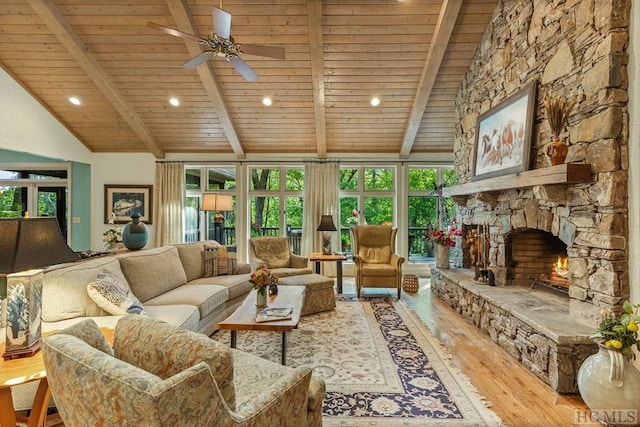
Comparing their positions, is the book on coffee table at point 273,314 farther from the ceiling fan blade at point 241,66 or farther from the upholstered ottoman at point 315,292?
the ceiling fan blade at point 241,66

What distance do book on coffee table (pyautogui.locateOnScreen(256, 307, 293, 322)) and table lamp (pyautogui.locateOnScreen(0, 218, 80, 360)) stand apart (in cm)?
141

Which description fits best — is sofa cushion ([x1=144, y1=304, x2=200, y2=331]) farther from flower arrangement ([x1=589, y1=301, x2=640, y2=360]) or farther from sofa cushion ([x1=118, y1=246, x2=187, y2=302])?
flower arrangement ([x1=589, y1=301, x2=640, y2=360])

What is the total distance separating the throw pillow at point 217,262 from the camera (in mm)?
4438

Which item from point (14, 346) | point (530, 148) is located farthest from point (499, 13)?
point (14, 346)

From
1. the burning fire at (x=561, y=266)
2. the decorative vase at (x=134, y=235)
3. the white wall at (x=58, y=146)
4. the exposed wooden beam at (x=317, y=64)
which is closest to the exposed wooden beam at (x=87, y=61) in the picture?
the white wall at (x=58, y=146)

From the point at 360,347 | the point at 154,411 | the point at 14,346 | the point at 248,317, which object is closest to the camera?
the point at 154,411

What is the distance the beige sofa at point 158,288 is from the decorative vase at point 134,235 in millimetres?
360

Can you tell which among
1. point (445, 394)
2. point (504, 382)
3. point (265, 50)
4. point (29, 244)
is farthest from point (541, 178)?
point (29, 244)

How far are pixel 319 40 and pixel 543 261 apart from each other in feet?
13.0

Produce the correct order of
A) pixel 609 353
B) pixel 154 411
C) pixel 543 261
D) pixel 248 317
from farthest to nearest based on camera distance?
pixel 543 261
pixel 248 317
pixel 609 353
pixel 154 411

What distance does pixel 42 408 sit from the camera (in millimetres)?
1641

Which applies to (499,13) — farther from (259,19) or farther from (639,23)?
(259,19)

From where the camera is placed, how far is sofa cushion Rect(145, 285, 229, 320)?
319 cm

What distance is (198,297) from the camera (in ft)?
10.9
